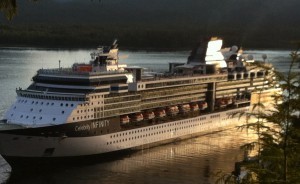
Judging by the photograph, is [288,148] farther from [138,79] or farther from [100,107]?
[138,79]

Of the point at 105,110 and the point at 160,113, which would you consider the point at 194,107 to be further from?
the point at 105,110

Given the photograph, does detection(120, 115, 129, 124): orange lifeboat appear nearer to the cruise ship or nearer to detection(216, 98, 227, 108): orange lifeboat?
the cruise ship

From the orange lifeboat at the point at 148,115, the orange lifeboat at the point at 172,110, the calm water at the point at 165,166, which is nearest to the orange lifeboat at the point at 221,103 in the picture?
the calm water at the point at 165,166

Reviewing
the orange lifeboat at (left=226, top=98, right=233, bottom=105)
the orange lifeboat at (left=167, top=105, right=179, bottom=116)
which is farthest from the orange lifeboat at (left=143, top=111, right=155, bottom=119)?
the orange lifeboat at (left=226, top=98, right=233, bottom=105)

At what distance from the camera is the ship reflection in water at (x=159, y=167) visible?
66.0 ft

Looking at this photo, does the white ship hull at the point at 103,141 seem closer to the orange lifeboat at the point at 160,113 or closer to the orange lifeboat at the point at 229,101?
the orange lifeboat at the point at 160,113

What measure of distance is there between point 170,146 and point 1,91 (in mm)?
14461

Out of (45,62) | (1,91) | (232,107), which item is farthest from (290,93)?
(45,62)

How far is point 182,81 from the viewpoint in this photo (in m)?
28.2

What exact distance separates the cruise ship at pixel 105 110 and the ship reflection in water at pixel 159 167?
681mm

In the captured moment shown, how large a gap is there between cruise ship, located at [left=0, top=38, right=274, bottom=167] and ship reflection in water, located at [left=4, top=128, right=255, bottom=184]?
681mm

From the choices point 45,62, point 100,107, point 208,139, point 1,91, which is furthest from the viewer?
point 45,62

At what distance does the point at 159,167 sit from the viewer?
22125 mm

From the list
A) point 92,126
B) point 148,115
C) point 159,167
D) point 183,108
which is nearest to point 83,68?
point 92,126
